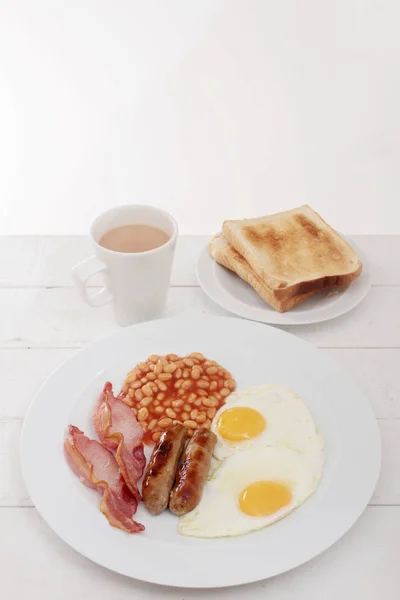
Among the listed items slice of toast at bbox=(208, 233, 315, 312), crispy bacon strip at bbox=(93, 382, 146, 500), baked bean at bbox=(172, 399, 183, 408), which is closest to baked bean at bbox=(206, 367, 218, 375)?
baked bean at bbox=(172, 399, 183, 408)

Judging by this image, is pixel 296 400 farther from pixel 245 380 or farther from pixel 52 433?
pixel 52 433

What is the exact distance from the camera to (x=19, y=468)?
1.50 meters

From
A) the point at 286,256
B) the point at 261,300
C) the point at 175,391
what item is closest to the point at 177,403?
the point at 175,391

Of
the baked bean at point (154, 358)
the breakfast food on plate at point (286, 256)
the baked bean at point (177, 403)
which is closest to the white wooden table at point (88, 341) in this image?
the breakfast food on plate at point (286, 256)

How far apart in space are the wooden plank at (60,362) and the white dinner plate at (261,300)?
13 cm

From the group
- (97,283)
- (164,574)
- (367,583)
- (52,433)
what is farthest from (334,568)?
(97,283)

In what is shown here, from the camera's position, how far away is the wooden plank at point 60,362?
166 cm

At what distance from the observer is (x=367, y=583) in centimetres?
128

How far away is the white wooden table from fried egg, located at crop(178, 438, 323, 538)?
0.12 meters

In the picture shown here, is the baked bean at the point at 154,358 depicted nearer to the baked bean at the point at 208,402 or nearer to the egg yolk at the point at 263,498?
the baked bean at the point at 208,402

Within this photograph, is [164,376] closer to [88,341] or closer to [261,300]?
[88,341]

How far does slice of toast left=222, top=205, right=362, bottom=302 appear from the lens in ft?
6.35

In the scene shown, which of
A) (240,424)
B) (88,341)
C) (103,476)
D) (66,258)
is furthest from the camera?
(66,258)

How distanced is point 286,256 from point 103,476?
0.97m
